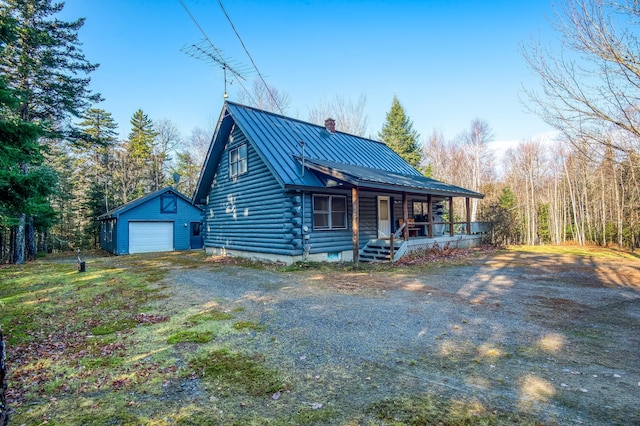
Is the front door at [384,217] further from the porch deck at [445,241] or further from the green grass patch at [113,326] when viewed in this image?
the green grass patch at [113,326]

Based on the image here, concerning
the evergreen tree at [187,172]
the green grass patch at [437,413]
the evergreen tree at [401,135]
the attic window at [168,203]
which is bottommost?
the green grass patch at [437,413]

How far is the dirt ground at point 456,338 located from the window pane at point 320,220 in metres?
3.68

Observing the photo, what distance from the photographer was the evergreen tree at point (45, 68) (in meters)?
15.4

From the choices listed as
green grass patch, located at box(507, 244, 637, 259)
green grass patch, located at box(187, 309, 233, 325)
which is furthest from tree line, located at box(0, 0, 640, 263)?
green grass patch, located at box(187, 309, 233, 325)

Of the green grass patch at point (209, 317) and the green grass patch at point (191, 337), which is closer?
the green grass patch at point (191, 337)

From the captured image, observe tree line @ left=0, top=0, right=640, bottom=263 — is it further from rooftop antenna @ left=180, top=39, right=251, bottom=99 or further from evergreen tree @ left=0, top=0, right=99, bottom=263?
rooftop antenna @ left=180, top=39, right=251, bottom=99

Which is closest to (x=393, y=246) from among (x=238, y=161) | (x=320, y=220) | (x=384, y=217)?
(x=320, y=220)

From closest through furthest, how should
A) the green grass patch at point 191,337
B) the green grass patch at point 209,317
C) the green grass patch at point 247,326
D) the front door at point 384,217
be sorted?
1. the green grass patch at point 191,337
2. the green grass patch at point 247,326
3. the green grass patch at point 209,317
4. the front door at point 384,217

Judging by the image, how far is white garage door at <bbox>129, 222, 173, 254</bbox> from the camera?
20703mm

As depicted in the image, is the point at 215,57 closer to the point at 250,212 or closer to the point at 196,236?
the point at 250,212

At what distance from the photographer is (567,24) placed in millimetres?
6586

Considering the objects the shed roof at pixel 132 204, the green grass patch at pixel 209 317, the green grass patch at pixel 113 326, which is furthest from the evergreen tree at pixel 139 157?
the green grass patch at pixel 209 317

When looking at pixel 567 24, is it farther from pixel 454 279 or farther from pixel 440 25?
pixel 440 25

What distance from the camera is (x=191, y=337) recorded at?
177 inches
